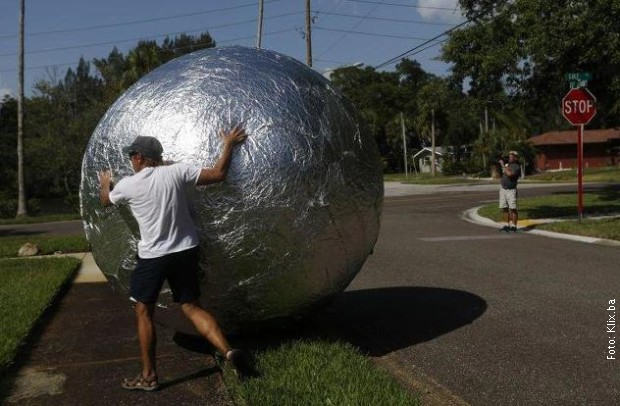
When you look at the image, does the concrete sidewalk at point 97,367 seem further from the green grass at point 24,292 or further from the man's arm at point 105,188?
the man's arm at point 105,188

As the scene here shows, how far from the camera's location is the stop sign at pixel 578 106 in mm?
13859

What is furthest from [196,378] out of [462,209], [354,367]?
[462,209]

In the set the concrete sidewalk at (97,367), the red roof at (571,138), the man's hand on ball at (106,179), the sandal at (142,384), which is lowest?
the concrete sidewalk at (97,367)

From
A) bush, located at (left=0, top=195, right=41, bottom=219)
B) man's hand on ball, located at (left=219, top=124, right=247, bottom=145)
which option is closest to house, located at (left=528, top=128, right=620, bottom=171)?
bush, located at (left=0, top=195, right=41, bottom=219)

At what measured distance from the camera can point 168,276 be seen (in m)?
4.42

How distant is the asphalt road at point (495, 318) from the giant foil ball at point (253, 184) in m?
1.01

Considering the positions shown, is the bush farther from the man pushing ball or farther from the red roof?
the red roof

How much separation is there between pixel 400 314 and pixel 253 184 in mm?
2692

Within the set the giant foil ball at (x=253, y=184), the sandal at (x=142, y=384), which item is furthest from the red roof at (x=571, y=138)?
the sandal at (x=142, y=384)

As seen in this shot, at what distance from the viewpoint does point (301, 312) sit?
5141 millimetres

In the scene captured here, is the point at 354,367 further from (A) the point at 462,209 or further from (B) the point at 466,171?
(B) the point at 466,171

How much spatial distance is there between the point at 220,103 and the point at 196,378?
192 centimetres

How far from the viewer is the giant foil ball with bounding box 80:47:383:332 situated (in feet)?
15.0

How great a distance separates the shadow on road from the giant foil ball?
79 cm
